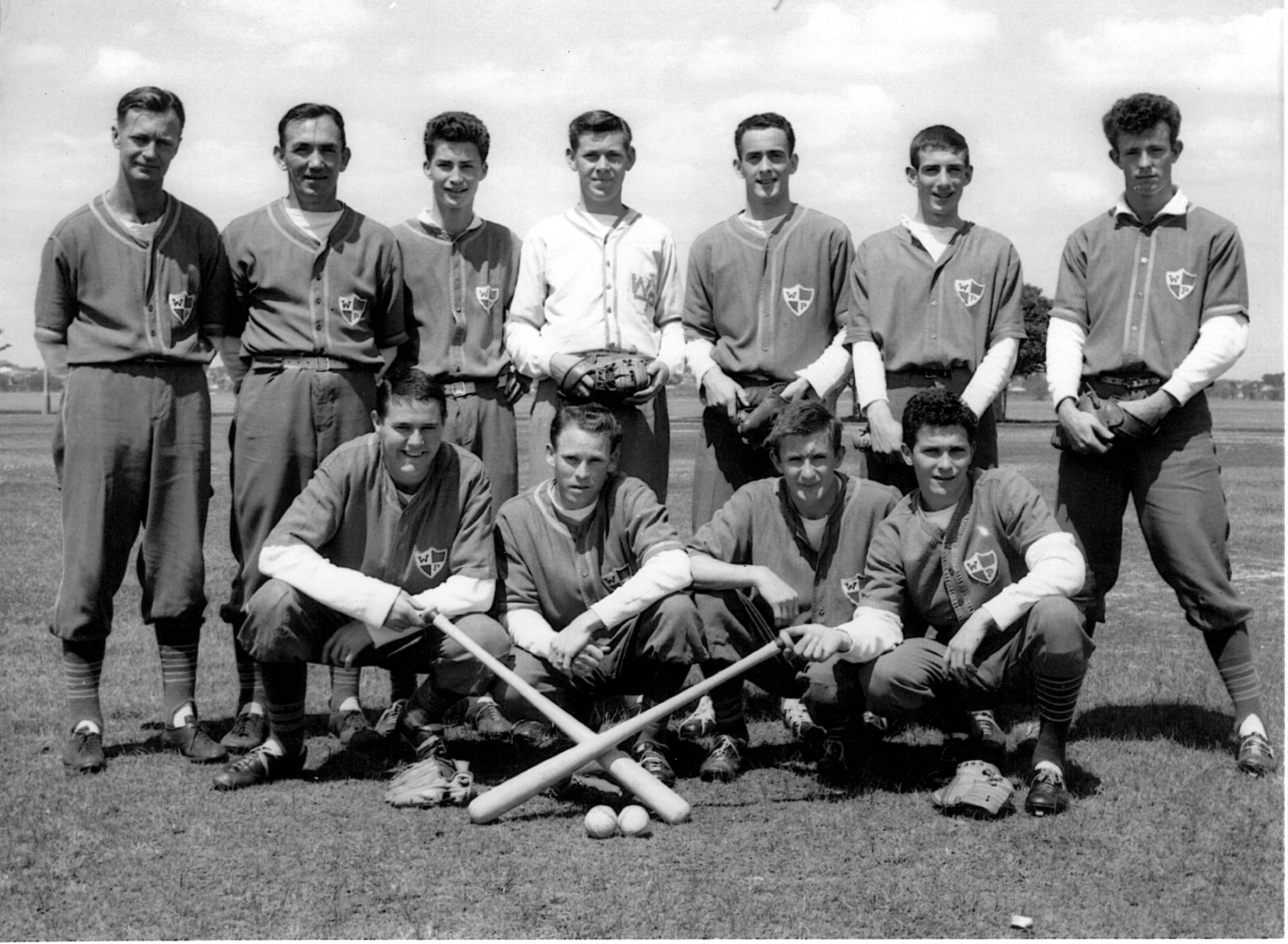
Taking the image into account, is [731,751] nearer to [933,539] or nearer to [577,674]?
[577,674]

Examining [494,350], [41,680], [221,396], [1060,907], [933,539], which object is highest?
[494,350]

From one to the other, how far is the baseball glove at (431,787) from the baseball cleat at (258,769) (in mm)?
→ 459

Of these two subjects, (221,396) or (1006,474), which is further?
(221,396)

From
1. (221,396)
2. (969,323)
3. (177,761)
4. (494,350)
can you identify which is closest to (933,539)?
(969,323)

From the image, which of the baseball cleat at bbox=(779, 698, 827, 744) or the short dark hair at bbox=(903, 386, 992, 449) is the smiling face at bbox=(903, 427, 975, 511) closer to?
the short dark hair at bbox=(903, 386, 992, 449)

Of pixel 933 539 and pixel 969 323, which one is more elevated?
pixel 969 323

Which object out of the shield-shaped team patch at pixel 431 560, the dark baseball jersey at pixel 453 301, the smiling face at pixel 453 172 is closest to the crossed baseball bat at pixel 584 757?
the shield-shaped team patch at pixel 431 560

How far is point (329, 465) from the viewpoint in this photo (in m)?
5.25

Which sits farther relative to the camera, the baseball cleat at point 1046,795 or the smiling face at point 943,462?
the smiling face at point 943,462

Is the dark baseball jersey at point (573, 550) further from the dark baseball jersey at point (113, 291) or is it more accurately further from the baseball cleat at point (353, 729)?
the dark baseball jersey at point (113, 291)

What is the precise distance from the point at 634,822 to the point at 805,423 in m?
1.71

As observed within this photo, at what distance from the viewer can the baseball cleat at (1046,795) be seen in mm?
4699

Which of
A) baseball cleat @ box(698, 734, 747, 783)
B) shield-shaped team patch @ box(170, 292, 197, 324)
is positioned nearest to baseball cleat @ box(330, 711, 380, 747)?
baseball cleat @ box(698, 734, 747, 783)

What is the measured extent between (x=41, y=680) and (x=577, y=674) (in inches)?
131
